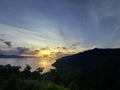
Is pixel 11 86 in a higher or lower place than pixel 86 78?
lower

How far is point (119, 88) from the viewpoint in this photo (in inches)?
6708

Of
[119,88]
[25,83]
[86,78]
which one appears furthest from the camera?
[86,78]

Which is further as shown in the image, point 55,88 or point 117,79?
point 117,79

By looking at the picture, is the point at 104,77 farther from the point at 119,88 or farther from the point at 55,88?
the point at 55,88

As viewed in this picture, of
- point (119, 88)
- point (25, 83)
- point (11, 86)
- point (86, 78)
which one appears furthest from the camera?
point (86, 78)

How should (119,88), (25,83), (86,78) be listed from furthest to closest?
(86,78) → (119,88) → (25,83)

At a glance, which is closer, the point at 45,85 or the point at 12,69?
the point at 45,85

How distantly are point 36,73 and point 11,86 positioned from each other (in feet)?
232

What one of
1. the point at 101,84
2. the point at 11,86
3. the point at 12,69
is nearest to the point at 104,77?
the point at 101,84

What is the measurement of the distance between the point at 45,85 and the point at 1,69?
60.0m

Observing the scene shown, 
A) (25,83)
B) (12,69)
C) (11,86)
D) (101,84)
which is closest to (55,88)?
(25,83)

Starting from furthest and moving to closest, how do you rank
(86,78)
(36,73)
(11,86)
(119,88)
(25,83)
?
(86,78) → (119,88) → (36,73) → (25,83) → (11,86)

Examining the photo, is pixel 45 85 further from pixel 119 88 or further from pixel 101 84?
pixel 119 88

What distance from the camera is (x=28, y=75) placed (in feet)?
524
